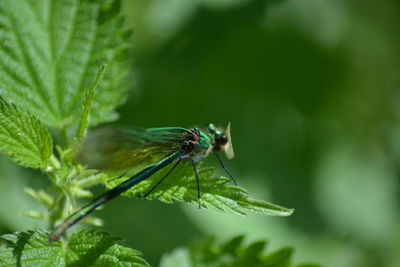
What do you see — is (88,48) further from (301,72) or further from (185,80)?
(301,72)

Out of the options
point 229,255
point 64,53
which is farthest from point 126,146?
point 229,255

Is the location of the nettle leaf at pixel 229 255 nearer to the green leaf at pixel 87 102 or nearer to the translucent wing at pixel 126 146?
the translucent wing at pixel 126 146

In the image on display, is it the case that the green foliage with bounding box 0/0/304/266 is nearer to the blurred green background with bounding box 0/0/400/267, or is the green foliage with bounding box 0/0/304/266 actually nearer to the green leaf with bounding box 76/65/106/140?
the green leaf with bounding box 76/65/106/140

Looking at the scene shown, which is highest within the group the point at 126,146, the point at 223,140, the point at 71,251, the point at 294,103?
the point at 294,103

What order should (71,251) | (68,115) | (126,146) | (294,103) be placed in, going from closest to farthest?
(71,251), (126,146), (68,115), (294,103)

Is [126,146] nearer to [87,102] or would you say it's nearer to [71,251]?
[87,102]

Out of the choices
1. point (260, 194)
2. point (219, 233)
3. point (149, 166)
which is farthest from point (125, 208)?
point (149, 166)
